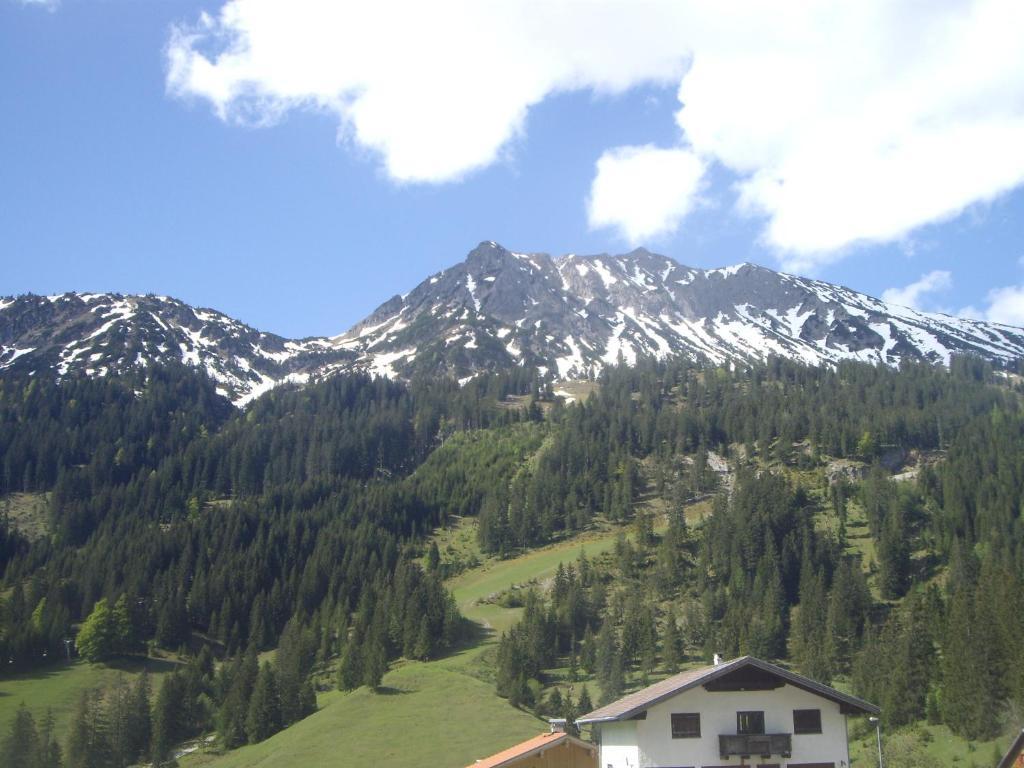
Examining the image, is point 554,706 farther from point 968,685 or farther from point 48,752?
point 48,752

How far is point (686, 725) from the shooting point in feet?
144

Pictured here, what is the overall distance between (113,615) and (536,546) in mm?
76485

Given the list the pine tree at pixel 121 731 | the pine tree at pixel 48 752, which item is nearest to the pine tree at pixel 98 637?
the pine tree at pixel 121 731

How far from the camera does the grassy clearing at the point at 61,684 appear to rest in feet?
336

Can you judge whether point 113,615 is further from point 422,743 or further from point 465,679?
point 422,743

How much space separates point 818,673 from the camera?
105 m

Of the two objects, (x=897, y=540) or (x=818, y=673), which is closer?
(x=818, y=673)

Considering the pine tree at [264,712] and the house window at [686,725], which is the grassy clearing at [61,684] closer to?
the pine tree at [264,712]

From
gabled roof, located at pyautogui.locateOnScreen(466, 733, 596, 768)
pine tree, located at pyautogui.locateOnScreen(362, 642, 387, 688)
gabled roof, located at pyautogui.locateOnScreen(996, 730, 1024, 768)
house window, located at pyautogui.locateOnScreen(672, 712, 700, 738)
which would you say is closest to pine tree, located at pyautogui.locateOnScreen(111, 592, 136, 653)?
pine tree, located at pyautogui.locateOnScreen(362, 642, 387, 688)

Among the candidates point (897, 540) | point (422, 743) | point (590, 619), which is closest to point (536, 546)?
point (590, 619)

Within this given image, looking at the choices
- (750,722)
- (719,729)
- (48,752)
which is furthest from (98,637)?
(750,722)

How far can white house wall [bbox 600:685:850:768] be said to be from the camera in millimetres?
43562

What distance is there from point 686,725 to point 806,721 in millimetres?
6032

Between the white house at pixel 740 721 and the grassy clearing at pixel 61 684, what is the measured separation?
7749 cm
